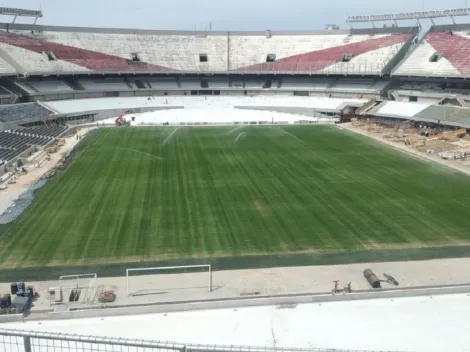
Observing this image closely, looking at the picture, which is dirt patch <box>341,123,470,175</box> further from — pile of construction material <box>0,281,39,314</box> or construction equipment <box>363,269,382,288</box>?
pile of construction material <box>0,281,39,314</box>

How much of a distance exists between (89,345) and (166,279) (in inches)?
330

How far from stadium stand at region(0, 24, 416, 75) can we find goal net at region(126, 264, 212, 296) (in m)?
51.9

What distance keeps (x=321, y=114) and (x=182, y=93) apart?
2060 centimetres

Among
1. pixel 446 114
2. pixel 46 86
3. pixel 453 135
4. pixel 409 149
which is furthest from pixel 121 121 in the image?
pixel 446 114

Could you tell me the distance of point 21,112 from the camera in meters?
50.8

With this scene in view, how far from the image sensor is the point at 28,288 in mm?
14867

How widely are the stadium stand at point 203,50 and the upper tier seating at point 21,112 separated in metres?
9.06

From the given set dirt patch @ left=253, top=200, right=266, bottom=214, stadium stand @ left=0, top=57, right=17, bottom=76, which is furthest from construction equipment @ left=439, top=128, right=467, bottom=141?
stadium stand @ left=0, top=57, right=17, bottom=76

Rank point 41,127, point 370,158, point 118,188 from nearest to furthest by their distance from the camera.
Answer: point 118,188
point 370,158
point 41,127

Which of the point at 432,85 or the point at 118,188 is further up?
the point at 432,85

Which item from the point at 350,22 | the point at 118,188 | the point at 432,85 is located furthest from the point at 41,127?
the point at 350,22

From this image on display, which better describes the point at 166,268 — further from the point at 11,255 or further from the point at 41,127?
the point at 41,127

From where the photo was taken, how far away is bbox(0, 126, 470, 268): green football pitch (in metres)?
19.1

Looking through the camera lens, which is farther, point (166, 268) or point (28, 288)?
point (166, 268)
